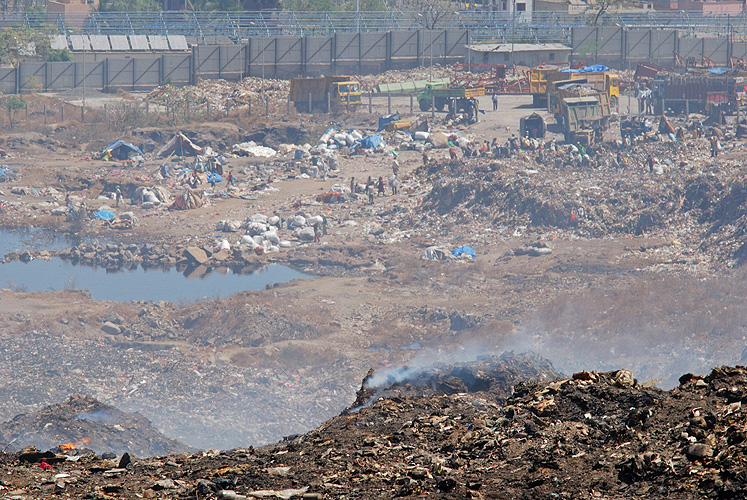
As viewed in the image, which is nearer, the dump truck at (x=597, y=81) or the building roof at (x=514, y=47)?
the dump truck at (x=597, y=81)

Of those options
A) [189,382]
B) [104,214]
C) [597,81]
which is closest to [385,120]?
[597,81]

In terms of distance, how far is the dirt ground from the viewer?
13.7 metres

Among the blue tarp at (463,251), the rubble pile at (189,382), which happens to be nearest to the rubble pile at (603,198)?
the blue tarp at (463,251)

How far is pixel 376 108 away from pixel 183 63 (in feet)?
33.7

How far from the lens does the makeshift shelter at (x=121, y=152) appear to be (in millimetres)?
27250

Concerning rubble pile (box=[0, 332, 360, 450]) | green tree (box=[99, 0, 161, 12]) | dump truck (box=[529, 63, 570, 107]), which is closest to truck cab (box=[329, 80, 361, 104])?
dump truck (box=[529, 63, 570, 107])

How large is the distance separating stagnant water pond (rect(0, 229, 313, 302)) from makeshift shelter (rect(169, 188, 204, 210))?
356 centimetres

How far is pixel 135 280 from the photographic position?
61.8 ft

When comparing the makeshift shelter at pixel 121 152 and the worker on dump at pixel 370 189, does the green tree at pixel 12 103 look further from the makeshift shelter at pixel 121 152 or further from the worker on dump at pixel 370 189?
the worker on dump at pixel 370 189

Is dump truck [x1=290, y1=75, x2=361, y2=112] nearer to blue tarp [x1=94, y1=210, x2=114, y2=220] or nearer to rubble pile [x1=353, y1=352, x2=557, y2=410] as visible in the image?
blue tarp [x1=94, y1=210, x2=114, y2=220]

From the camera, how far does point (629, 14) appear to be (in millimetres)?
48344

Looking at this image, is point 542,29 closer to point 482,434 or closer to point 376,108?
point 376,108

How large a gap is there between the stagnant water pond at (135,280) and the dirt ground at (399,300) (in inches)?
27.4

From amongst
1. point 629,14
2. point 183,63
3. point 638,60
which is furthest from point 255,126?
point 629,14
